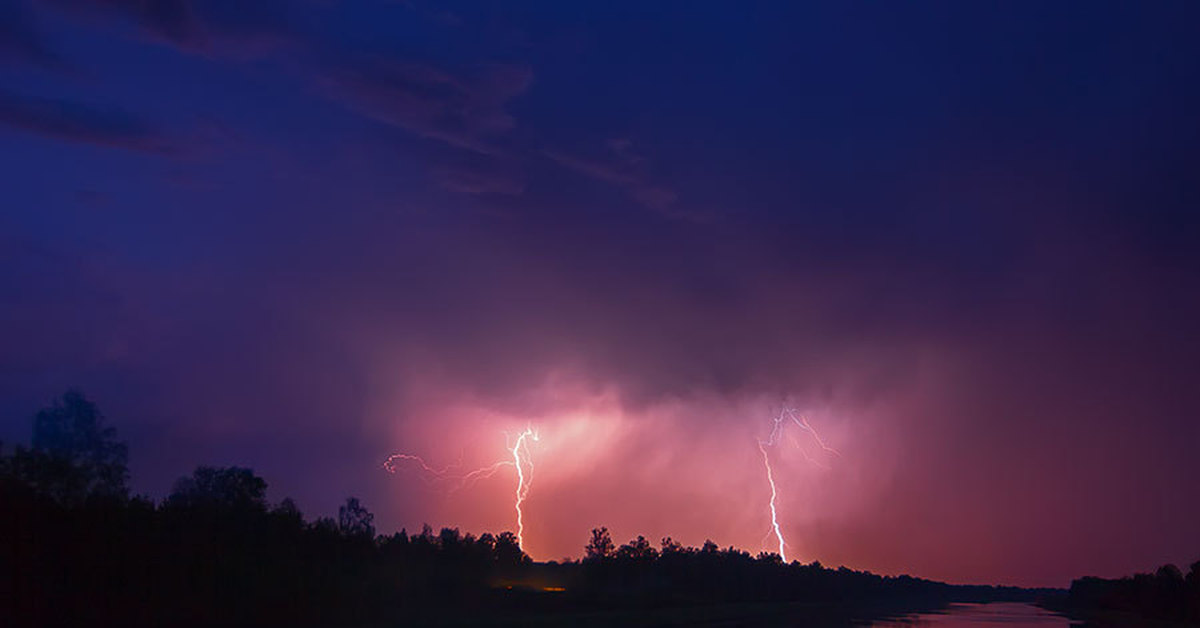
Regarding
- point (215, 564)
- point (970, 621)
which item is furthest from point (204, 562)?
point (970, 621)

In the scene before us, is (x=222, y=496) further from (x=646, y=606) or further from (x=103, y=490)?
(x=646, y=606)

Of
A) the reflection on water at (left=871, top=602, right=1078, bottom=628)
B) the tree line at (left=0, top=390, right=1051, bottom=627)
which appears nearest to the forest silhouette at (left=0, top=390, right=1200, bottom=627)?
the tree line at (left=0, top=390, right=1051, bottom=627)

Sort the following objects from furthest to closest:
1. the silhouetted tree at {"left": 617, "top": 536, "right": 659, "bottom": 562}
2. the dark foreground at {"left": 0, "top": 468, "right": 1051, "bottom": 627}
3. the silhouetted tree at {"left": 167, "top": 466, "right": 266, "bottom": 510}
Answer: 1. the silhouetted tree at {"left": 617, "top": 536, "right": 659, "bottom": 562}
2. the silhouetted tree at {"left": 167, "top": 466, "right": 266, "bottom": 510}
3. the dark foreground at {"left": 0, "top": 468, "right": 1051, "bottom": 627}

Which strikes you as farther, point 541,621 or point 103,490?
point 541,621

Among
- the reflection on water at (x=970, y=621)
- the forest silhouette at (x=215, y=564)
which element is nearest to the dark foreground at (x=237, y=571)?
the forest silhouette at (x=215, y=564)

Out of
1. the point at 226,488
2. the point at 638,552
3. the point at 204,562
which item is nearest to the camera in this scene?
the point at 204,562

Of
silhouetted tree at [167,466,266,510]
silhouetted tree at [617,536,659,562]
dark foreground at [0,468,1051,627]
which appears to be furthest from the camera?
silhouetted tree at [617,536,659,562]

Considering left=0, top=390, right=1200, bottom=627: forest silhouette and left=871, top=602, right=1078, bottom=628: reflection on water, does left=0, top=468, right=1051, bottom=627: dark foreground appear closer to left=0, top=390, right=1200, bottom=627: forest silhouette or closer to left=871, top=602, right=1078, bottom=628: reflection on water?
left=0, top=390, right=1200, bottom=627: forest silhouette

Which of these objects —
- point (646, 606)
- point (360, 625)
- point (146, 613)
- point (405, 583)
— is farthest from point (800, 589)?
point (146, 613)

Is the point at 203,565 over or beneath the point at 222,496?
beneath

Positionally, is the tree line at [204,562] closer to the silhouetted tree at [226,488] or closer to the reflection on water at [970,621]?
the silhouetted tree at [226,488]

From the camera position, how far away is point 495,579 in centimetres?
9938

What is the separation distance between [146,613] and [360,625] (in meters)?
13.3

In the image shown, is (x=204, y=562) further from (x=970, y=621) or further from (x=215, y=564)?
(x=970, y=621)
